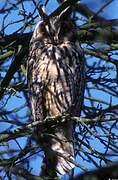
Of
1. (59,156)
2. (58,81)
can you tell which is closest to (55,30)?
(58,81)

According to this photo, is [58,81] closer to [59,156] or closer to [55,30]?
[55,30]

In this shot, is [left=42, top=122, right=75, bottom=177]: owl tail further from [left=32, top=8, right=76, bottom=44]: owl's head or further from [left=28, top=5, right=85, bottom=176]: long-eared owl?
[left=32, top=8, right=76, bottom=44]: owl's head

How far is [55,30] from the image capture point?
11.7ft

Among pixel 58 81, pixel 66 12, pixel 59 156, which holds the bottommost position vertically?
pixel 59 156

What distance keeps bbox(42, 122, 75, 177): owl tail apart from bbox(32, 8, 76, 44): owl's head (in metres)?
0.85

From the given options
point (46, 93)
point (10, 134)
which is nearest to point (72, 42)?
point (46, 93)

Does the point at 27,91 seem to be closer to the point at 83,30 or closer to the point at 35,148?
the point at 83,30

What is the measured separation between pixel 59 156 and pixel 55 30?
1551 millimetres

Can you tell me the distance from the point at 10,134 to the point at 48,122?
17.5 inches

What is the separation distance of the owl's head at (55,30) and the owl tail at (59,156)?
0.85 meters

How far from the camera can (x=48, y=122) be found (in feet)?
8.75

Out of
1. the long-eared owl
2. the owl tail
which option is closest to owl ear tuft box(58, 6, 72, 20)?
the long-eared owl

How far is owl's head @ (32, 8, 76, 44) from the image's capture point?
3414 mm

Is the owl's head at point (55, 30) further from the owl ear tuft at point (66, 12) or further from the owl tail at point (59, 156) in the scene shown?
the owl tail at point (59, 156)
